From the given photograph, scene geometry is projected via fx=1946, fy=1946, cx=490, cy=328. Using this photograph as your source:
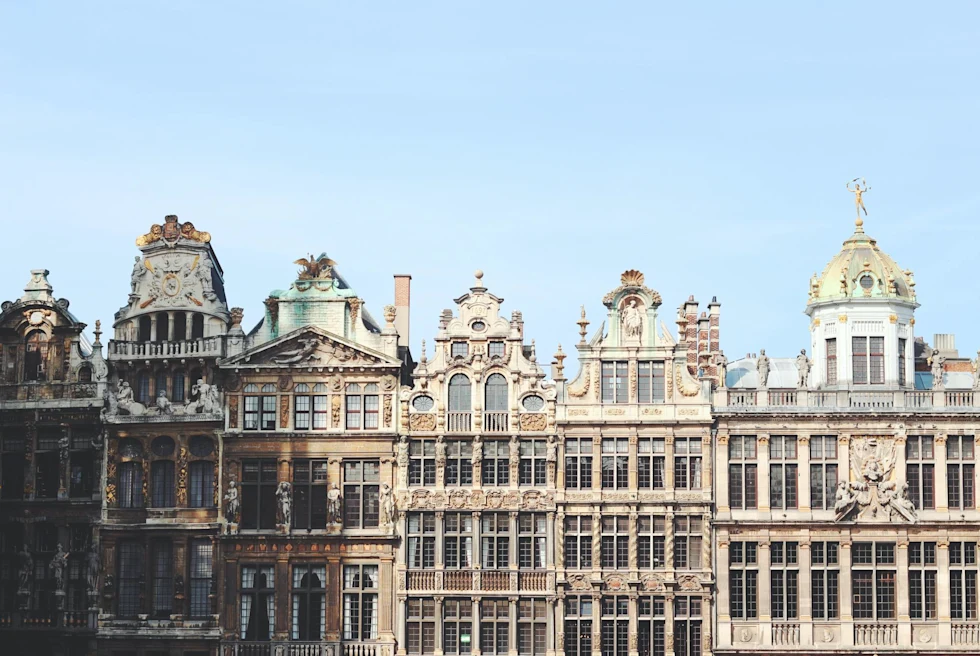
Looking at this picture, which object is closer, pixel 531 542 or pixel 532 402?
pixel 531 542

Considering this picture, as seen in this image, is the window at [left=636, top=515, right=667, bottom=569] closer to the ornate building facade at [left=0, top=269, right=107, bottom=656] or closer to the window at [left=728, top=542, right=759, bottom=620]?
the window at [left=728, top=542, right=759, bottom=620]

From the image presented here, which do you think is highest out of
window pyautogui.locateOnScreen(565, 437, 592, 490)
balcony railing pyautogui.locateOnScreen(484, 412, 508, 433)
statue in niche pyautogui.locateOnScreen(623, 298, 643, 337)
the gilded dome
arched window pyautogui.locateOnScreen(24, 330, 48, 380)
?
the gilded dome

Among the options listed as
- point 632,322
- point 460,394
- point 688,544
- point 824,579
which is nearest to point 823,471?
point 824,579

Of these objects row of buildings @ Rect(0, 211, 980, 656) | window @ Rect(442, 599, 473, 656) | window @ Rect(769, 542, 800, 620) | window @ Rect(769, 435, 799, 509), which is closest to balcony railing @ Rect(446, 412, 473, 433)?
row of buildings @ Rect(0, 211, 980, 656)

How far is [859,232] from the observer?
6688cm

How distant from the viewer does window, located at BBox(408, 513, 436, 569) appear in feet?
210

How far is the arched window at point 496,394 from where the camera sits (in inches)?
2559

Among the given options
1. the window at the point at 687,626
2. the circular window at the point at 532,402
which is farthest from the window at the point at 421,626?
the window at the point at 687,626

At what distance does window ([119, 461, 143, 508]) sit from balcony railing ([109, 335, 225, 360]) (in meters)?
3.68

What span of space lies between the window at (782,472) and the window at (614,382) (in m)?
5.14

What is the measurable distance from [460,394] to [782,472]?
11.0 meters

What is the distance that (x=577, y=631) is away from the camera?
6350cm

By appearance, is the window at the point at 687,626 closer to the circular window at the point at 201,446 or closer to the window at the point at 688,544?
the window at the point at 688,544

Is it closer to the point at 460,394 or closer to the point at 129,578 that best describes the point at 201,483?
the point at 129,578
